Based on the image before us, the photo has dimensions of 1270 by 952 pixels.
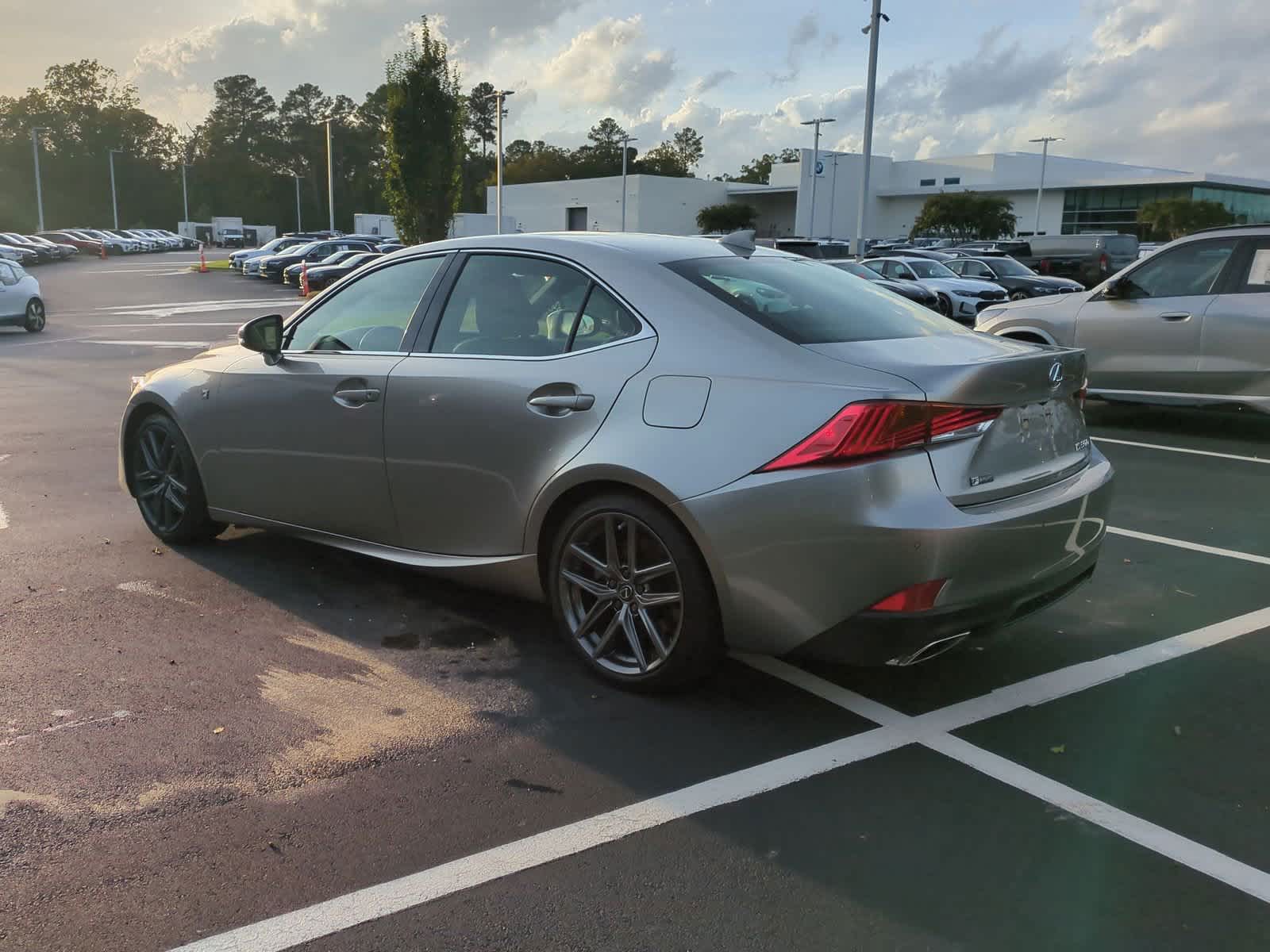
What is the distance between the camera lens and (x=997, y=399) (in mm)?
3543

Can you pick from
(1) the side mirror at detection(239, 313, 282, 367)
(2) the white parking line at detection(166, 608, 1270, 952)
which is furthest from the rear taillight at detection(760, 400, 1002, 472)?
(1) the side mirror at detection(239, 313, 282, 367)

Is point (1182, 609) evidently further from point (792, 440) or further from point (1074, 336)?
point (1074, 336)

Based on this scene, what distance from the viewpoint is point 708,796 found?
3.26m

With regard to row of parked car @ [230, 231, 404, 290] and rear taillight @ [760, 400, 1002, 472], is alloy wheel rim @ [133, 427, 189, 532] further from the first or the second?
row of parked car @ [230, 231, 404, 290]

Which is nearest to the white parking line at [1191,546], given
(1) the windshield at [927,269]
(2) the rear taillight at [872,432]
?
(2) the rear taillight at [872,432]

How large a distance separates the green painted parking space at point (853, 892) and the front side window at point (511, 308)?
1.94 meters

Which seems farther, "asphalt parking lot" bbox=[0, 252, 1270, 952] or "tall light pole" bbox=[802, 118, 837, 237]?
"tall light pole" bbox=[802, 118, 837, 237]

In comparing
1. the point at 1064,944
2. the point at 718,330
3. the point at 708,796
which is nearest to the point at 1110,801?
the point at 1064,944

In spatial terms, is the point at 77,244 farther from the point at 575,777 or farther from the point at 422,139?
the point at 575,777

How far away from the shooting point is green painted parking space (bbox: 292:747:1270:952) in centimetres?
259

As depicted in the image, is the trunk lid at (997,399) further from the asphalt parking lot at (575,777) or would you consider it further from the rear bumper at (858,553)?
the asphalt parking lot at (575,777)

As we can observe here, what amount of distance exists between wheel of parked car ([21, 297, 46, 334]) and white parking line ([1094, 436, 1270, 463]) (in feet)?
61.5

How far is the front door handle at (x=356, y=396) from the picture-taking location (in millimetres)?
4594

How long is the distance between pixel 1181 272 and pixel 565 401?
7667 millimetres
